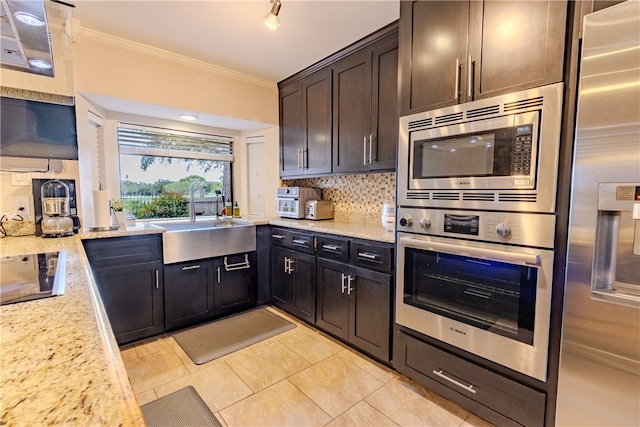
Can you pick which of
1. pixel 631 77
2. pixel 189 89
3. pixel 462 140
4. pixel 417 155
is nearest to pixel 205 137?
pixel 189 89

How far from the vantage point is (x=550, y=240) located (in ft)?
4.19

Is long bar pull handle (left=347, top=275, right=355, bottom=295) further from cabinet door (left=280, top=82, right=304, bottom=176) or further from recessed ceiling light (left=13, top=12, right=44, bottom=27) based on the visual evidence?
recessed ceiling light (left=13, top=12, right=44, bottom=27)

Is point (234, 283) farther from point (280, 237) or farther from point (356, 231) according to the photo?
point (356, 231)

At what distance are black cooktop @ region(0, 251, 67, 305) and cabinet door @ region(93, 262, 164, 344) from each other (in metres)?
0.84

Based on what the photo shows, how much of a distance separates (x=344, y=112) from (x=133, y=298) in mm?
2344

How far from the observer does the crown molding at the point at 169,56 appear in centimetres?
227

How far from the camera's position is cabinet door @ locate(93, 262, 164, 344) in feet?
7.38

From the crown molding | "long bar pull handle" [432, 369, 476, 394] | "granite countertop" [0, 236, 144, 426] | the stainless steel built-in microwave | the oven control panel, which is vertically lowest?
"long bar pull handle" [432, 369, 476, 394]

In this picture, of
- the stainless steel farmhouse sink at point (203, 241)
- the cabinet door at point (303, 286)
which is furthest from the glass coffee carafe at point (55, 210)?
the cabinet door at point (303, 286)

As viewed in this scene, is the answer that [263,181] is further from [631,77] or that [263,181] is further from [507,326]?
[631,77]

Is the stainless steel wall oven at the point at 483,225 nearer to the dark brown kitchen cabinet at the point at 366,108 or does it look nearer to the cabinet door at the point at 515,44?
the cabinet door at the point at 515,44

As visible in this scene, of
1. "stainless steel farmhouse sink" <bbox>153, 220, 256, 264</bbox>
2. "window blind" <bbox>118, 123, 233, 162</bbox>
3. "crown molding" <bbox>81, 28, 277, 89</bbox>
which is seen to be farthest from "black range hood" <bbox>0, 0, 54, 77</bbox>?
"window blind" <bbox>118, 123, 233, 162</bbox>

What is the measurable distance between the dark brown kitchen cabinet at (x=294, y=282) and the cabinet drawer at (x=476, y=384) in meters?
0.97

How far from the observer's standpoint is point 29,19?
102 centimetres
